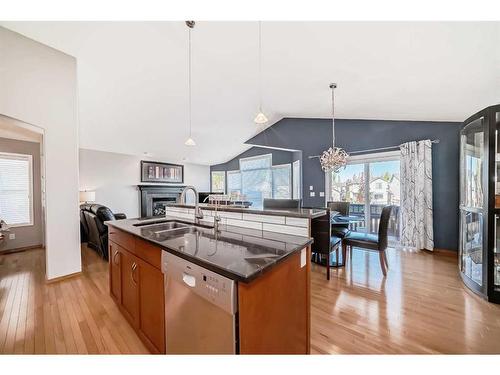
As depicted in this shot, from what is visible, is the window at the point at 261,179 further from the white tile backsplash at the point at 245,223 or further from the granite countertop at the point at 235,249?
the granite countertop at the point at 235,249

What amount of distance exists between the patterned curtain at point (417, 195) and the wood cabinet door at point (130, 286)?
4446mm

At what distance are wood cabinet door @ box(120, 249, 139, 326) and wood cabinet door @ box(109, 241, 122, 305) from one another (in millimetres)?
83

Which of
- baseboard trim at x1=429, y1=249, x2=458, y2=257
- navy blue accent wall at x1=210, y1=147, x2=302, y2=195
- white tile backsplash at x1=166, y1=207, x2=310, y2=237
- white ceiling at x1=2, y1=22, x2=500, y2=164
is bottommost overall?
baseboard trim at x1=429, y1=249, x2=458, y2=257

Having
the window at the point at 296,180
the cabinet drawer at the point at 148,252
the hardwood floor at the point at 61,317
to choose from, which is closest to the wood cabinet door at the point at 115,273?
the hardwood floor at the point at 61,317

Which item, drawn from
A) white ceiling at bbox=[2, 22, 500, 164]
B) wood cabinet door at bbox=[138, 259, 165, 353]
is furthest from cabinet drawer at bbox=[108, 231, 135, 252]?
white ceiling at bbox=[2, 22, 500, 164]

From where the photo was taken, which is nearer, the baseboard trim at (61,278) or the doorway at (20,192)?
the baseboard trim at (61,278)

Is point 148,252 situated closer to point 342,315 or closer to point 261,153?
point 342,315

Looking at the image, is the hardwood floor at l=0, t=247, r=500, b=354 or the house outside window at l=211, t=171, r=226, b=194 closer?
the hardwood floor at l=0, t=247, r=500, b=354

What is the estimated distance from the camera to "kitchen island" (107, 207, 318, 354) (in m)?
0.90

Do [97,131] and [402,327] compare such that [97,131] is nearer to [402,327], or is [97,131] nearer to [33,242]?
[33,242]

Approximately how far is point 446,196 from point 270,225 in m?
3.78

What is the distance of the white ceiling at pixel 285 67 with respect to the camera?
1.92m

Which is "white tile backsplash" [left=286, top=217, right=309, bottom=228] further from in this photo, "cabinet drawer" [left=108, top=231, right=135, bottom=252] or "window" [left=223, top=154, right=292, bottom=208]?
"window" [left=223, top=154, right=292, bottom=208]
